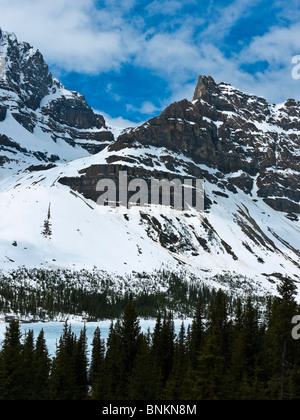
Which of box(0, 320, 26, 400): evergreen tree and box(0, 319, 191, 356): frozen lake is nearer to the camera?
box(0, 320, 26, 400): evergreen tree

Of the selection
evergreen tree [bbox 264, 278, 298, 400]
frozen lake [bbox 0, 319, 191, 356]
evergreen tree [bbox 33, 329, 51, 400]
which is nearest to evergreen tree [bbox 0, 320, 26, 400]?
evergreen tree [bbox 33, 329, 51, 400]

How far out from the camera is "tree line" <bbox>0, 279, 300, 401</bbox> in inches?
1260

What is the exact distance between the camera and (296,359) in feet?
126

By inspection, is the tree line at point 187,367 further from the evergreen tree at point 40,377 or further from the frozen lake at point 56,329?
the frozen lake at point 56,329

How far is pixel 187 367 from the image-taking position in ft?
149

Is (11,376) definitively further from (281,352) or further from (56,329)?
(56,329)

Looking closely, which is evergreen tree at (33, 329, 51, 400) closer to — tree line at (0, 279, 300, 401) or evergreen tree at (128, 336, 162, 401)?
tree line at (0, 279, 300, 401)

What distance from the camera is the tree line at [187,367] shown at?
105 ft

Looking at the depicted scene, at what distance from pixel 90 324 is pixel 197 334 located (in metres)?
89.7

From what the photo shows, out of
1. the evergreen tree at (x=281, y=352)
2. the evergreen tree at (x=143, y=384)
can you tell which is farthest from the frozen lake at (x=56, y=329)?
the evergreen tree at (x=281, y=352)

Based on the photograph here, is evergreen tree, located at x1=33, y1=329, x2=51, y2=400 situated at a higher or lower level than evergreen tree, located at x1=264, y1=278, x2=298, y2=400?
lower

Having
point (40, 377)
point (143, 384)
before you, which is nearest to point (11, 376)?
point (143, 384)

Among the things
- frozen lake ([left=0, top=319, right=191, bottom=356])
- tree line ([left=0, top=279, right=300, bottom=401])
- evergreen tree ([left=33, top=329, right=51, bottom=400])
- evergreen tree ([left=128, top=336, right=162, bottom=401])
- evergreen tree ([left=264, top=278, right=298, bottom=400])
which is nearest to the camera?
tree line ([left=0, top=279, right=300, bottom=401])
